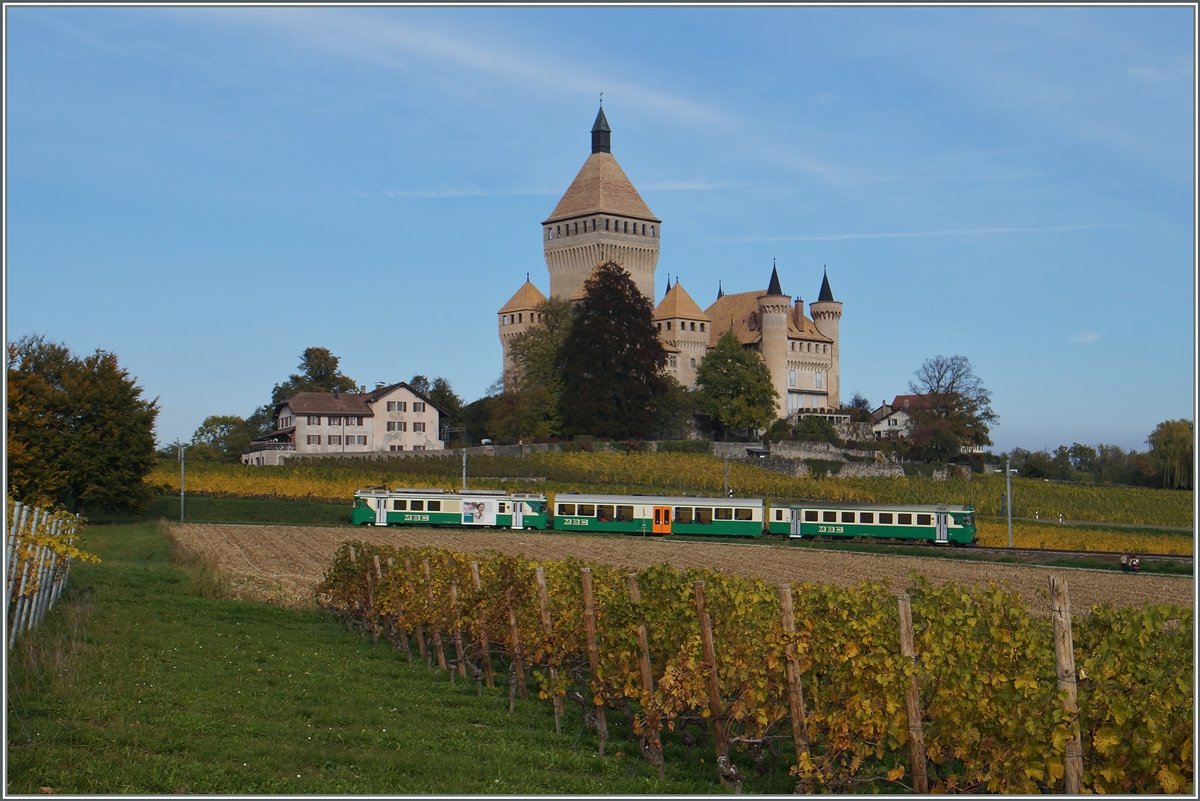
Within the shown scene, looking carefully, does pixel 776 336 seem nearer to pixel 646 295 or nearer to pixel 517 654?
pixel 646 295

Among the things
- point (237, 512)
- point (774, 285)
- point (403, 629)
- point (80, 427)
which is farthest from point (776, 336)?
point (403, 629)

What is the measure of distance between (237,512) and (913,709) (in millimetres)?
49265

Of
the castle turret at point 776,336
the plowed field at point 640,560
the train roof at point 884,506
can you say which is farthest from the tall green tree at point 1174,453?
the plowed field at point 640,560

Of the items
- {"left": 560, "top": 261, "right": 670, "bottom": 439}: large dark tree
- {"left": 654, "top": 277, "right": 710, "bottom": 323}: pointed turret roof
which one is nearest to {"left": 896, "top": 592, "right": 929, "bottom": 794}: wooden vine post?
{"left": 560, "top": 261, "right": 670, "bottom": 439}: large dark tree

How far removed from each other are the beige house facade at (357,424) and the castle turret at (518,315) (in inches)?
478

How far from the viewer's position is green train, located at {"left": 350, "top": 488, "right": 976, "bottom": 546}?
46938mm

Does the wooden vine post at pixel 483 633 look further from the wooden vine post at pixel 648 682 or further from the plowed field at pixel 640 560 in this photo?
the plowed field at pixel 640 560

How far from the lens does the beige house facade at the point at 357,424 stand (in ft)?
284

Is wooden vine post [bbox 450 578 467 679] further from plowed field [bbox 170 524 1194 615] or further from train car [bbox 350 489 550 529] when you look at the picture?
train car [bbox 350 489 550 529]

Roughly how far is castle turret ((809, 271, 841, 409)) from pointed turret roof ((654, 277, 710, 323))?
554 inches

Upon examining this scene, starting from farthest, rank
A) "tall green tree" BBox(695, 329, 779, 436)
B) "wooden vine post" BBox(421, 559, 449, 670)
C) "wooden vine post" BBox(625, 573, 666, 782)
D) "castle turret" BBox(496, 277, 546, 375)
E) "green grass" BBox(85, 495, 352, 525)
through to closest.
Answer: "castle turret" BBox(496, 277, 546, 375) → "tall green tree" BBox(695, 329, 779, 436) → "green grass" BBox(85, 495, 352, 525) → "wooden vine post" BBox(421, 559, 449, 670) → "wooden vine post" BBox(625, 573, 666, 782)

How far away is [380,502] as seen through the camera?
50250 mm

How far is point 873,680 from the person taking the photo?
8945mm

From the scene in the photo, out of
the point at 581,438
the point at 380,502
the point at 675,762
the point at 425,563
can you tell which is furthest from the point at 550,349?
the point at 675,762
